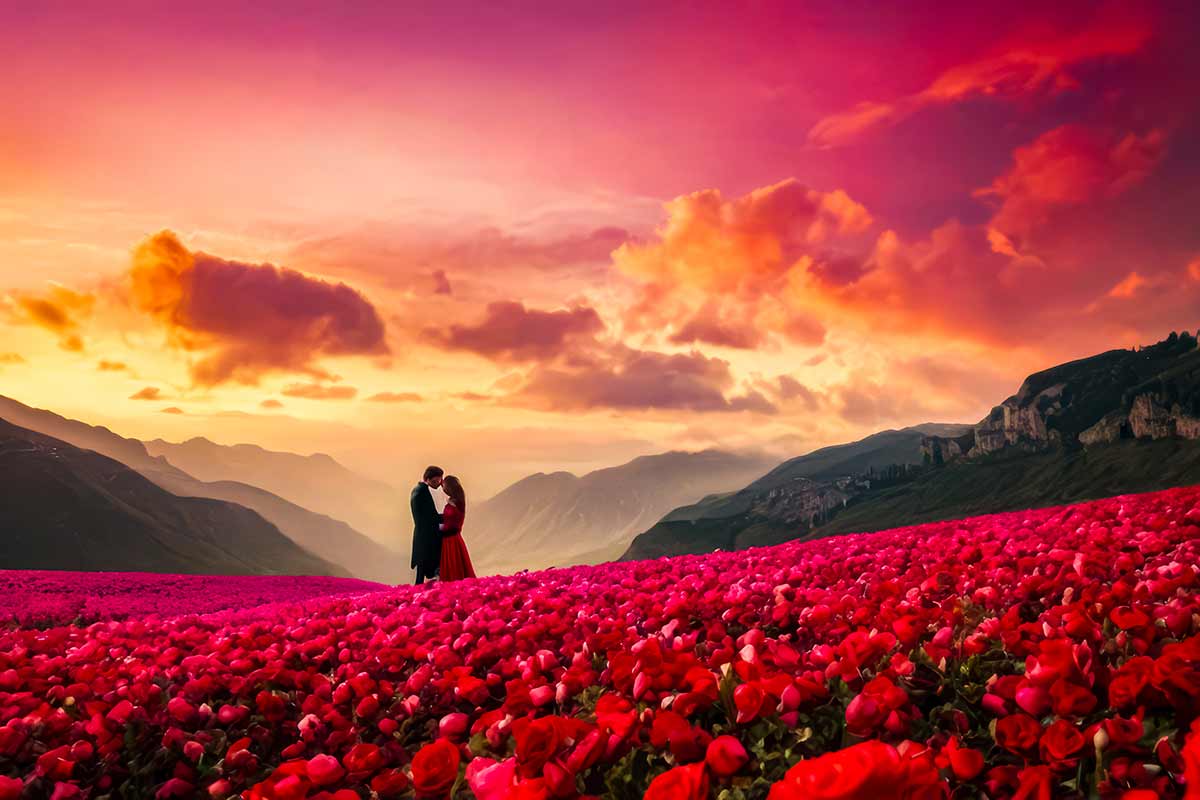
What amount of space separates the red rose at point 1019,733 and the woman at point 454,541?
50.4 feet

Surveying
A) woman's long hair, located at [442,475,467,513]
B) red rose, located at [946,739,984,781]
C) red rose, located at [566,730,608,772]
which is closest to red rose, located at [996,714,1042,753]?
red rose, located at [946,739,984,781]

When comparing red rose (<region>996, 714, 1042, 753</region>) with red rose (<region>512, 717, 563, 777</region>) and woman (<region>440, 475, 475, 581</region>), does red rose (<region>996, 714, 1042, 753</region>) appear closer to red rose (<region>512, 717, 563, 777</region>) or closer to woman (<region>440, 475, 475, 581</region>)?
red rose (<region>512, 717, 563, 777</region>)

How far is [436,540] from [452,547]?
56cm

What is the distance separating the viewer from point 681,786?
3312 mm

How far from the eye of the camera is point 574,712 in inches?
231

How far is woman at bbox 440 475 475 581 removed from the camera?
62.1 ft

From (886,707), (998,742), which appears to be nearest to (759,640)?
(886,707)

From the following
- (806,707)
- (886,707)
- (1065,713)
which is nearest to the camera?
(1065,713)

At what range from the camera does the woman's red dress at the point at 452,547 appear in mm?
19250

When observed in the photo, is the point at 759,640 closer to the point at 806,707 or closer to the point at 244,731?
the point at 806,707

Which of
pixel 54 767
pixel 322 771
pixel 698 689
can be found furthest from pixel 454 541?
pixel 698 689

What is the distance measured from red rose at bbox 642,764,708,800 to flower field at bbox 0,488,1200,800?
1cm

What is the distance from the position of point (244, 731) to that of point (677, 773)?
523 centimetres

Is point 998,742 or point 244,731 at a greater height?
point 998,742
